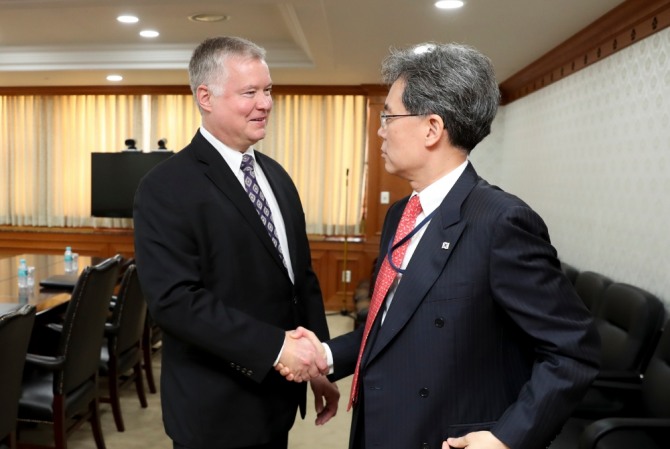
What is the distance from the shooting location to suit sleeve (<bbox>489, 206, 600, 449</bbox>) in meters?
1.13

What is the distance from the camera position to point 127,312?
346cm

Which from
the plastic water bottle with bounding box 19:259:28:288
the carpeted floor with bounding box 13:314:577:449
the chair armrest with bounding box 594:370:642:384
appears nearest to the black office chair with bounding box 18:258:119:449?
the carpeted floor with bounding box 13:314:577:449

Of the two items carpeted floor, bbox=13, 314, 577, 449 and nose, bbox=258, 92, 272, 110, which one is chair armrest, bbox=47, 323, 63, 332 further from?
nose, bbox=258, 92, 272, 110

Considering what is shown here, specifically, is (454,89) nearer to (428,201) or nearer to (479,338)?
(428,201)

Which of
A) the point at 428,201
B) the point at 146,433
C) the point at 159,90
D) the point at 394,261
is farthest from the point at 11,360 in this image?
the point at 159,90

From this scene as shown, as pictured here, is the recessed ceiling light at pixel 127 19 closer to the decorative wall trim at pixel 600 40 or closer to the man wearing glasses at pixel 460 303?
the decorative wall trim at pixel 600 40

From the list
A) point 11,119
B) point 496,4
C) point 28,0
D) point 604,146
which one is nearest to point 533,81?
point 604,146

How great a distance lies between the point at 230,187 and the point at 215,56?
36 centimetres

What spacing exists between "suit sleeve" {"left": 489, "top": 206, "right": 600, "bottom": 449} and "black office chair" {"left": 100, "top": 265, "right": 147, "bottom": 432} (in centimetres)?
260

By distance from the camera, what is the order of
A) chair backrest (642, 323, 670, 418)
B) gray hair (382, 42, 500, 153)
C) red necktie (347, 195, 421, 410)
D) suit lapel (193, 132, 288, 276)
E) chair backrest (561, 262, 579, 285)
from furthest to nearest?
chair backrest (561, 262, 579, 285) → chair backrest (642, 323, 670, 418) → suit lapel (193, 132, 288, 276) → red necktie (347, 195, 421, 410) → gray hair (382, 42, 500, 153)

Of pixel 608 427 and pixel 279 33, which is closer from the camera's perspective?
pixel 608 427

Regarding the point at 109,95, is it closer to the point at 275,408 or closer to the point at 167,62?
the point at 167,62

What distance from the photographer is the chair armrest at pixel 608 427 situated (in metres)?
2.05

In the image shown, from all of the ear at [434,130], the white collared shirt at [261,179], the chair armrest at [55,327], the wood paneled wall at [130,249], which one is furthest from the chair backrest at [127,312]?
the wood paneled wall at [130,249]
